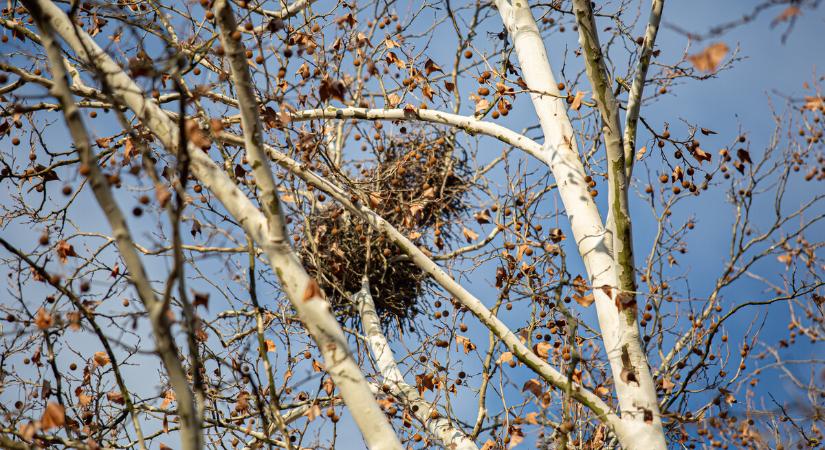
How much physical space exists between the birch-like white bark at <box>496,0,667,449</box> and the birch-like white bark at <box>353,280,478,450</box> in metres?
1.14

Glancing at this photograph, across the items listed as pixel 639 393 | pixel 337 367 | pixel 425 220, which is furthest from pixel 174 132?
pixel 425 220

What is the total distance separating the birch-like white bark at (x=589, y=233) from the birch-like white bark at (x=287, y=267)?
1.53m

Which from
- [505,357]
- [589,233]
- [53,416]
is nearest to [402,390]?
[505,357]

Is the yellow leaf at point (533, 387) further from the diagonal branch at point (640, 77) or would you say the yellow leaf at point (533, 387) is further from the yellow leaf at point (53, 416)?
the yellow leaf at point (53, 416)

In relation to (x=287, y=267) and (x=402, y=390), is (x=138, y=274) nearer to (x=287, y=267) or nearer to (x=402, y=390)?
(x=287, y=267)

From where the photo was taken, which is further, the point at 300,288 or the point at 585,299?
the point at 585,299

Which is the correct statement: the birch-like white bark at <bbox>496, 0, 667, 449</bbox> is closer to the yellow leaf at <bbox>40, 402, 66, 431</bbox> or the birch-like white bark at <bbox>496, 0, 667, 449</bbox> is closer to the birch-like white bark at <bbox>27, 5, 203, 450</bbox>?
the birch-like white bark at <bbox>27, 5, 203, 450</bbox>

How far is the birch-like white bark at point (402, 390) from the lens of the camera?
14.8ft

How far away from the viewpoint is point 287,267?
2926mm

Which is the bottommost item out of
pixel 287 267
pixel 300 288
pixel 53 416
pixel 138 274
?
pixel 53 416

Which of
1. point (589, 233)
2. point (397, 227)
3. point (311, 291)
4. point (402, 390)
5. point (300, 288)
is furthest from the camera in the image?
point (397, 227)

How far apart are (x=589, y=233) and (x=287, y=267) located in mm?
2018

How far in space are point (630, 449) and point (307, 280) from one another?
2.02 m

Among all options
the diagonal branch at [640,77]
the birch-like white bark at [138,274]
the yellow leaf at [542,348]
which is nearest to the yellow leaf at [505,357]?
the yellow leaf at [542,348]
